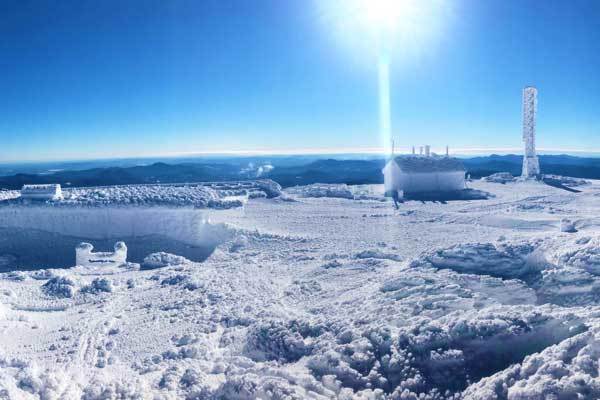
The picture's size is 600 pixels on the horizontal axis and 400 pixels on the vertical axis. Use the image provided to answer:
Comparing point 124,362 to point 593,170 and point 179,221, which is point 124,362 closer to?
point 179,221

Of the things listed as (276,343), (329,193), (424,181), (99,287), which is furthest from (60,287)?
(424,181)

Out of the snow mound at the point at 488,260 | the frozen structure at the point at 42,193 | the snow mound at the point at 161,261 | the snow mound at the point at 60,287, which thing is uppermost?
the frozen structure at the point at 42,193

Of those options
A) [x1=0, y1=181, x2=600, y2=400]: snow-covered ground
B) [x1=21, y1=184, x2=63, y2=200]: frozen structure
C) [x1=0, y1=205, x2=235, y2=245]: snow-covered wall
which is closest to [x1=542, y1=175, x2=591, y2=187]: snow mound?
[x1=0, y1=181, x2=600, y2=400]: snow-covered ground

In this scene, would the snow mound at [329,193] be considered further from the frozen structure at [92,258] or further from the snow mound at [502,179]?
the frozen structure at [92,258]

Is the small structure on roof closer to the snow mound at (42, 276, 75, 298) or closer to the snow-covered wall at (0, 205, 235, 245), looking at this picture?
the snow-covered wall at (0, 205, 235, 245)

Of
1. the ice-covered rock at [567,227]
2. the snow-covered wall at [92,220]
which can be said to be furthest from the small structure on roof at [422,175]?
the snow-covered wall at [92,220]

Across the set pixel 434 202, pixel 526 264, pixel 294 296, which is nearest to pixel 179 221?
pixel 294 296
